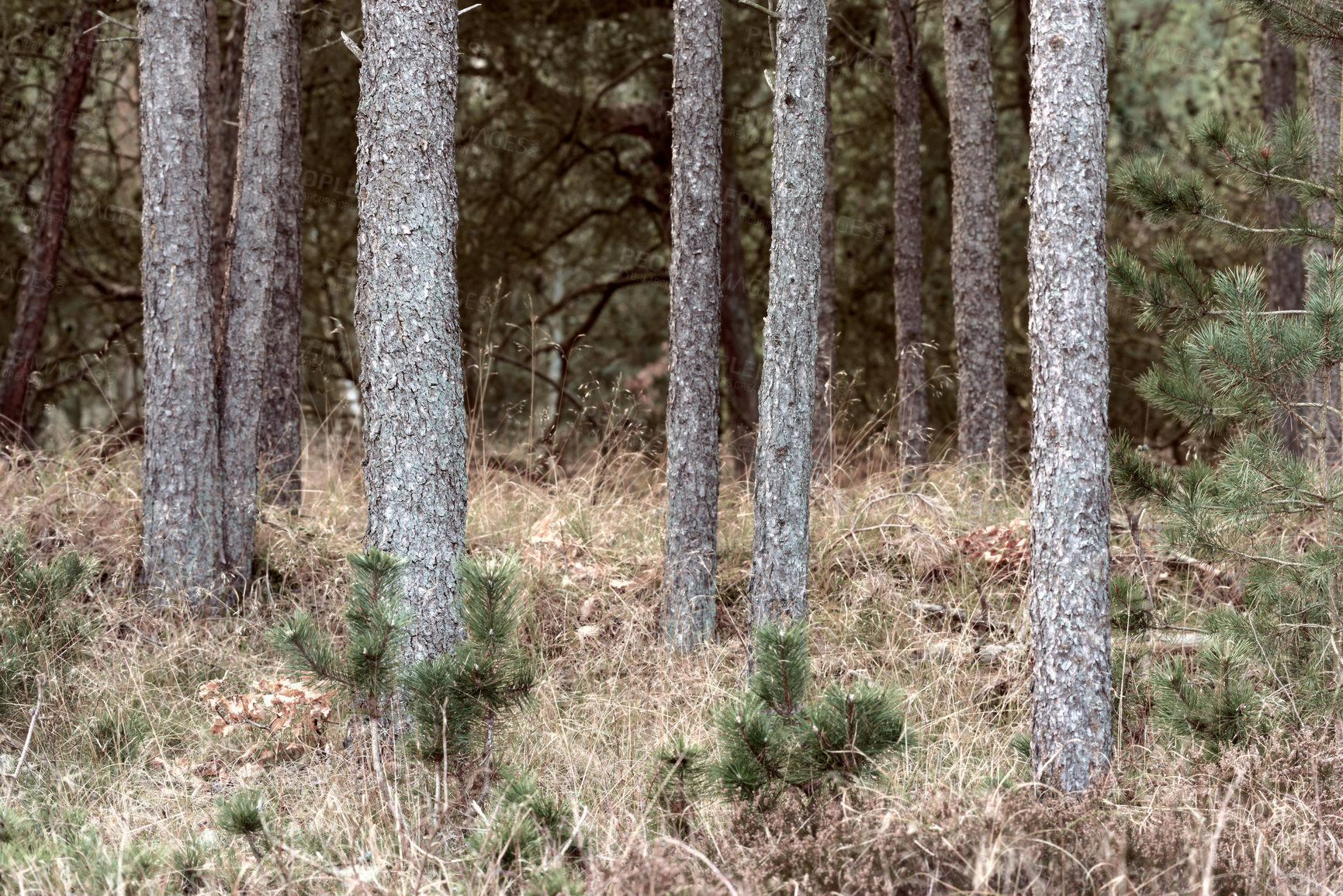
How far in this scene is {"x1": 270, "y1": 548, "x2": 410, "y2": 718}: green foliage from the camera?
10.7 ft

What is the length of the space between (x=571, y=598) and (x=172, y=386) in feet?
7.69

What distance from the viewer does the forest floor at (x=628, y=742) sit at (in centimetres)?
324

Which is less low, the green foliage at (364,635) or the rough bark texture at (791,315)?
the rough bark texture at (791,315)

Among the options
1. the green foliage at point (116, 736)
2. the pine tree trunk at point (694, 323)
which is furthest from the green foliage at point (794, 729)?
the green foliage at point (116, 736)

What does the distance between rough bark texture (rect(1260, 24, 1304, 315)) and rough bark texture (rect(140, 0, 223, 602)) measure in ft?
27.0

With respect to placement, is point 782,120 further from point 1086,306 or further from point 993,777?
point 993,777

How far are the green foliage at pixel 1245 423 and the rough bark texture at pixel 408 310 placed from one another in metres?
2.70

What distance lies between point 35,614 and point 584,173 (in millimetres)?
8205

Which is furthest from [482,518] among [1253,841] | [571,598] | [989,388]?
[1253,841]

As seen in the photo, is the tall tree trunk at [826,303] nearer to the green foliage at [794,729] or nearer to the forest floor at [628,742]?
the forest floor at [628,742]

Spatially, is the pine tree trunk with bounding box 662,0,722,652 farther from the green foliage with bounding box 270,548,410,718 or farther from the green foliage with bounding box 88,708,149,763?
the green foliage with bounding box 270,548,410,718

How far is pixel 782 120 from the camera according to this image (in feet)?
17.0

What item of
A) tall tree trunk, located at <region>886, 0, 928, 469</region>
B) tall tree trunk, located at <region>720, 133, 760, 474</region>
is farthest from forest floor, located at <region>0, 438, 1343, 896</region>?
tall tree trunk, located at <region>720, 133, 760, 474</region>

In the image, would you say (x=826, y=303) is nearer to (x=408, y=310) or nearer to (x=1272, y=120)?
(x=1272, y=120)
